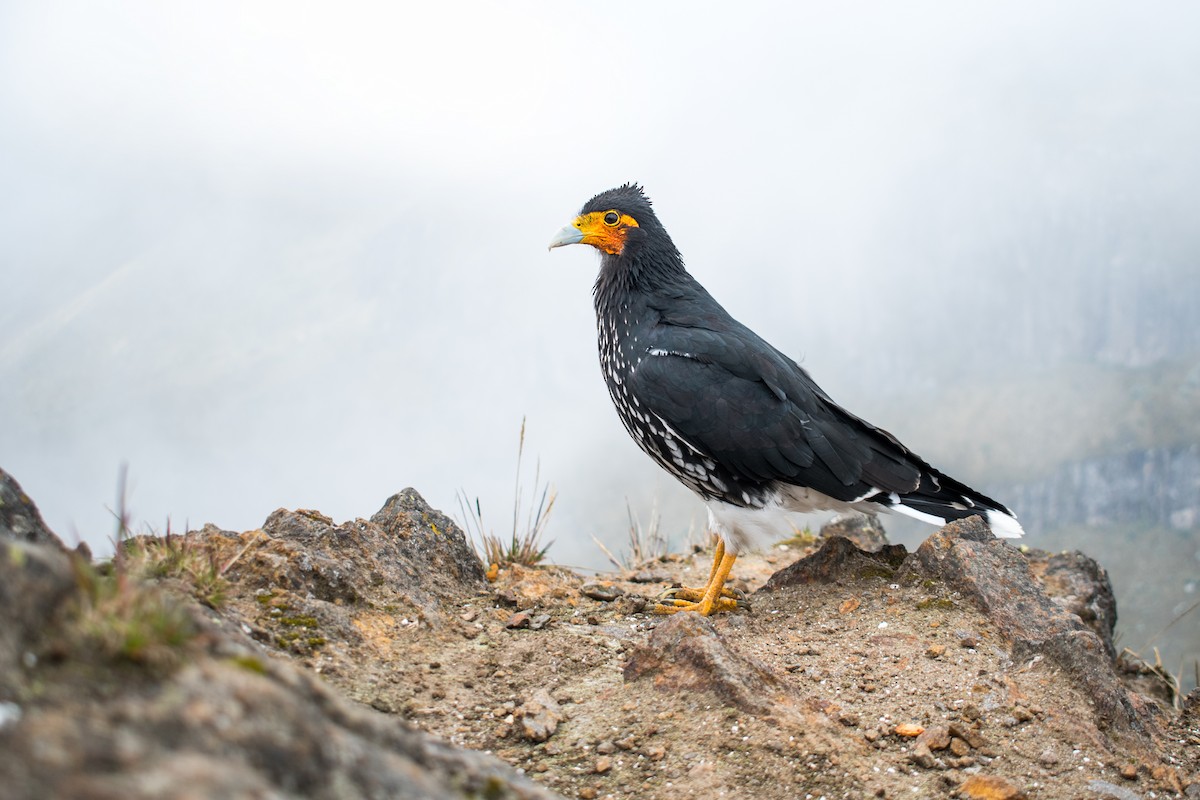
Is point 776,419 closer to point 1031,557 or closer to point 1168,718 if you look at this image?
point 1168,718

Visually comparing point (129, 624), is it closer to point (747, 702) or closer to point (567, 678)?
point (747, 702)

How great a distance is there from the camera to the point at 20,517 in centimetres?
300

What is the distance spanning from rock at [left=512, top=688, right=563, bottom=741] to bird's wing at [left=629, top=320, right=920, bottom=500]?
2.08 m

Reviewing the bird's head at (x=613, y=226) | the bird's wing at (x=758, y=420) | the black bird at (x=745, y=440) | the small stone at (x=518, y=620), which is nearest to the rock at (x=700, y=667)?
the small stone at (x=518, y=620)

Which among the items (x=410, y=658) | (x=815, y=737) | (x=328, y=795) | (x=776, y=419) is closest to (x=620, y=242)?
(x=776, y=419)

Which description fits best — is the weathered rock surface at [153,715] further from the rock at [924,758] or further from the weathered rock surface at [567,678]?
the rock at [924,758]

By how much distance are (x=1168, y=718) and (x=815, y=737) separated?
240 cm

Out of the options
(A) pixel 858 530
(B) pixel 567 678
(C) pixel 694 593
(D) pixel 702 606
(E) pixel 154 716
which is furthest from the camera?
(A) pixel 858 530

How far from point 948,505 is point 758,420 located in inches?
53.1

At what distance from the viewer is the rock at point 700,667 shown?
3756 millimetres

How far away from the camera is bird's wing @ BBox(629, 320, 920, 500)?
5496mm

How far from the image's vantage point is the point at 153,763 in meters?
1.35

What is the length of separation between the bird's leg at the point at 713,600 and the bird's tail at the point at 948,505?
3.50 ft

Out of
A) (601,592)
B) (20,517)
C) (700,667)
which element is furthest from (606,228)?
(20,517)
